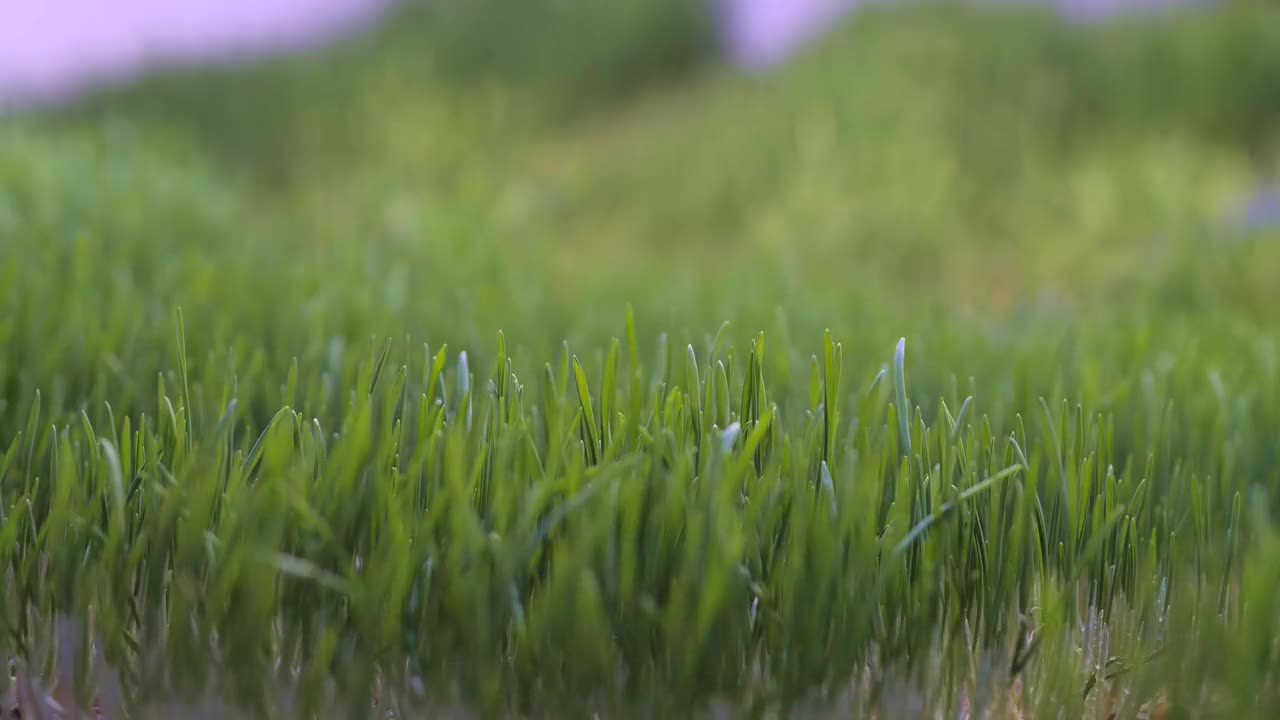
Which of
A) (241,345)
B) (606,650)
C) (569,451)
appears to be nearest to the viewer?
(606,650)

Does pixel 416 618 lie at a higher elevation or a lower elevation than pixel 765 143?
lower

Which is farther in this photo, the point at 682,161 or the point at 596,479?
the point at 682,161

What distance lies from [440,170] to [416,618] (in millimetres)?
3488

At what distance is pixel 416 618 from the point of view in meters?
0.70

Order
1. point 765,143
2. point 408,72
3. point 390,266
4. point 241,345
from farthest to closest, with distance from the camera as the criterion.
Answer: point 408,72 → point 765,143 → point 390,266 → point 241,345

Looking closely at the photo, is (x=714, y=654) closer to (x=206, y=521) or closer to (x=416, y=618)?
(x=416, y=618)

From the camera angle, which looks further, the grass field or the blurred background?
the blurred background

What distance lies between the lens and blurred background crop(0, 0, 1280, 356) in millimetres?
2051

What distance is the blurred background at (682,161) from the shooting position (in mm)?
2051

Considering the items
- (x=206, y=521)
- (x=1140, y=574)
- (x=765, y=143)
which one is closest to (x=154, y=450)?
(x=206, y=521)

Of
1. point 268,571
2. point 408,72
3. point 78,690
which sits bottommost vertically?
point 78,690

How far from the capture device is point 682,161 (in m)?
4.00

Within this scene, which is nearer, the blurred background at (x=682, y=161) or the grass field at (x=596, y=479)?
the grass field at (x=596, y=479)

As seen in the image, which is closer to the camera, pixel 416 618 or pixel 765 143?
pixel 416 618
